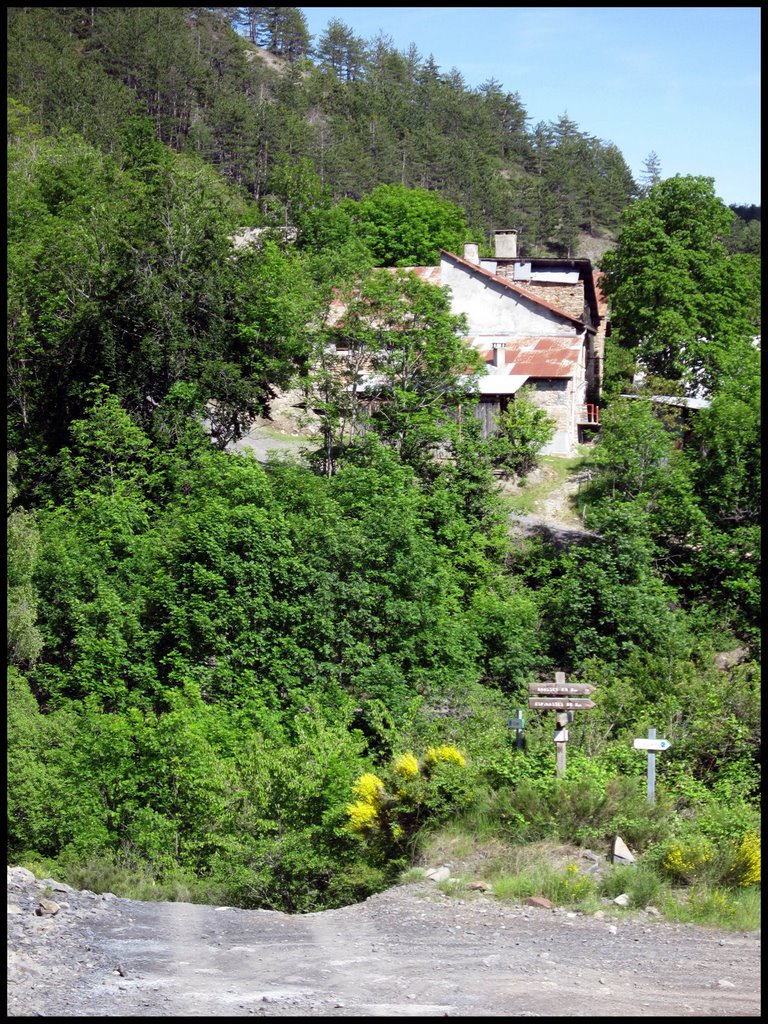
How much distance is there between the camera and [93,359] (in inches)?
1427

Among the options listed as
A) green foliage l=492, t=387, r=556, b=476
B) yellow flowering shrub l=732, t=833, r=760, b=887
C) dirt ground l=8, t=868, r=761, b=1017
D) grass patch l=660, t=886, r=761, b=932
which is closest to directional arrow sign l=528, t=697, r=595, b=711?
yellow flowering shrub l=732, t=833, r=760, b=887

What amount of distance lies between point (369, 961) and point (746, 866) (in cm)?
507

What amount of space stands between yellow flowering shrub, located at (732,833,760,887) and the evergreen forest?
34 millimetres

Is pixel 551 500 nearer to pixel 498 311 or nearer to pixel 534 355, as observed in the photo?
pixel 534 355

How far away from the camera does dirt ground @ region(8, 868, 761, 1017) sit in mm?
9297

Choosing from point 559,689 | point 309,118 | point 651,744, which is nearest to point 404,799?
point 559,689

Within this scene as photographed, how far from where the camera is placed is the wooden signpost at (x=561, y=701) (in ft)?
49.7

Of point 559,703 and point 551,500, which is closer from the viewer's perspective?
point 559,703

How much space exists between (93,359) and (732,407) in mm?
19322

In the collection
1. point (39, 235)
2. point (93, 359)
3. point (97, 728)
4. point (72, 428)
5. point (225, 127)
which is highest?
point (225, 127)

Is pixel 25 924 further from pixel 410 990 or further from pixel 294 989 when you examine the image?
pixel 410 990

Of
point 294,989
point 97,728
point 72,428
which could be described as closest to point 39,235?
point 72,428

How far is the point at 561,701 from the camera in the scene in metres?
15.6

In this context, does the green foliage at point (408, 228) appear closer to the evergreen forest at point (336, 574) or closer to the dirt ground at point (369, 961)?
the evergreen forest at point (336, 574)
